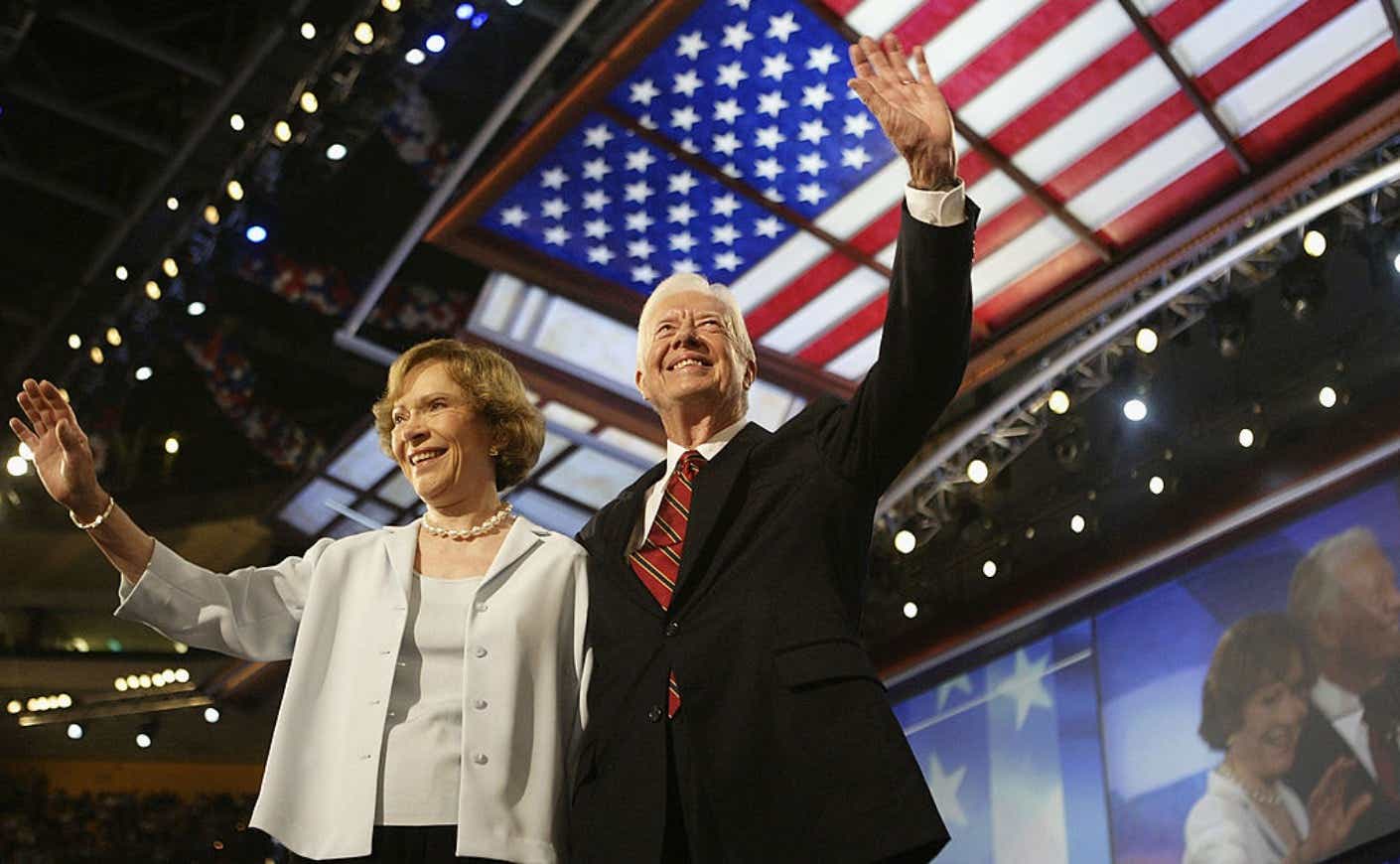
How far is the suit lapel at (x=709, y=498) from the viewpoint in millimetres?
1956

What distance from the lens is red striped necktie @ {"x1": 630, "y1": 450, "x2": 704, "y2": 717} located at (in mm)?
2012

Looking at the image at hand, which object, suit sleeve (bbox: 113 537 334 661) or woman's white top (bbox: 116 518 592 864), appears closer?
woman's white top (bbox: 116 518 592 864)

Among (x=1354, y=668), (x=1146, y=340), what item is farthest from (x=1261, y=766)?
(x=1146, y=340)

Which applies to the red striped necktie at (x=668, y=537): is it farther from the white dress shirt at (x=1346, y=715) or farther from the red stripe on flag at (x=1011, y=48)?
→ the white dress shirt at (x=1346, y=715)

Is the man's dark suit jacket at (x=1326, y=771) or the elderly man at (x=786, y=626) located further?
the man's dark suit jacket at (x=1326, y=771)

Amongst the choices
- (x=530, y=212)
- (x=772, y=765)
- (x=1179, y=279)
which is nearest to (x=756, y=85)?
(x=530, y=212)

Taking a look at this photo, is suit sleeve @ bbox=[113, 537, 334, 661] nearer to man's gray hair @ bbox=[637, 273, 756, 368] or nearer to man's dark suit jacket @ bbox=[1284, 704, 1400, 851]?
man's gray hair @ bbox=[637, 273, 756, 368]

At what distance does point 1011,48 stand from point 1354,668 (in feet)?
9.65

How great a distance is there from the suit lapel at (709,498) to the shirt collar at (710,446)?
0.02m

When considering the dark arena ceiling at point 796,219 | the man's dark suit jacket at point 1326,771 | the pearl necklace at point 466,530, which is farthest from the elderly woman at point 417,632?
the man's dark suit jacket at point 1326,771

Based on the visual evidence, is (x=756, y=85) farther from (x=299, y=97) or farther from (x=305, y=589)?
(x=305, y=589)

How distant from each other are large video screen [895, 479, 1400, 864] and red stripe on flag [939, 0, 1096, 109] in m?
2.45

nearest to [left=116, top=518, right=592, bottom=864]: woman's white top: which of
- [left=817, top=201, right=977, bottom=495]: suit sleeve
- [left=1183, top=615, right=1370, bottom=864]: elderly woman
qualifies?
[left=817, top=201, right=977, bottom=495]: suit sleeve

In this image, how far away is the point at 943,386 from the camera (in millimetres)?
1866
